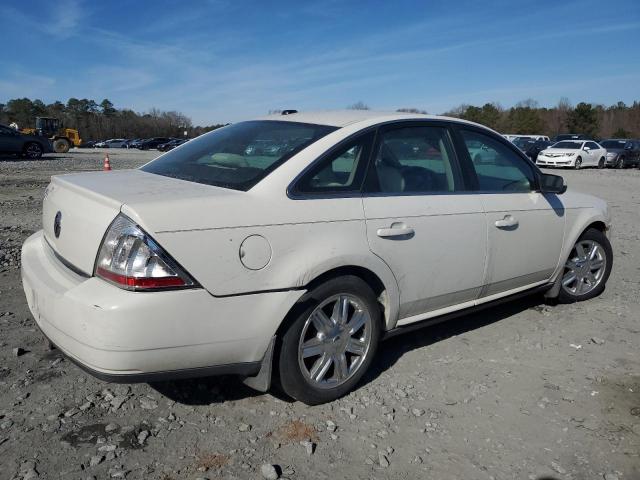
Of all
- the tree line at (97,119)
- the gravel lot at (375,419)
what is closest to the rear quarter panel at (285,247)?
the gravel lot at (375,419)

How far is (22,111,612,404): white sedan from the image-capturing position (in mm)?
2467

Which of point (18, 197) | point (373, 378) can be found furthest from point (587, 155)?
point (373, 378)

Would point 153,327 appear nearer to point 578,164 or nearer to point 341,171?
point 341,171

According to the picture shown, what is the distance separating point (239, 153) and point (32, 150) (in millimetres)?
25480

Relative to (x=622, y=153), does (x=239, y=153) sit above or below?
above

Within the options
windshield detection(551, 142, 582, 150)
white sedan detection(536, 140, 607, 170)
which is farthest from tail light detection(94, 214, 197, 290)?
windshield detection(551, 142, 582, 150)

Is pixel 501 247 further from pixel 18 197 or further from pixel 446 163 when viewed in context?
pixel 18 197

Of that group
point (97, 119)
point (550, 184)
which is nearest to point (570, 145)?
point (550, 184)

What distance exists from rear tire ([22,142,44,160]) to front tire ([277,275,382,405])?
25725mm

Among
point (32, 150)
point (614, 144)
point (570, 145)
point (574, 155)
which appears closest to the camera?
point (32, 150)

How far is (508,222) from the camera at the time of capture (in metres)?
3.88

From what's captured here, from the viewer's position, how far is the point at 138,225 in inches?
96.3

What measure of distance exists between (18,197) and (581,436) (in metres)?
11.3

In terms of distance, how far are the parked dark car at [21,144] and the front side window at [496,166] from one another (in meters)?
24.7
